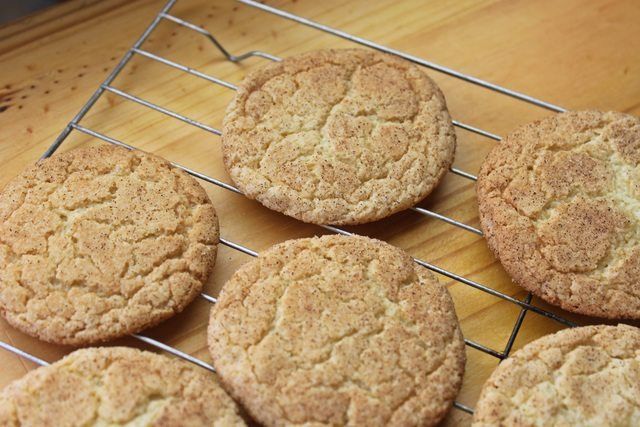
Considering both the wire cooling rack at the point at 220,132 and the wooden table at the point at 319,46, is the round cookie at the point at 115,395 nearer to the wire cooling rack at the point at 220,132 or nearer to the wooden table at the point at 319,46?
the wire cooling rack at the point at 220,132

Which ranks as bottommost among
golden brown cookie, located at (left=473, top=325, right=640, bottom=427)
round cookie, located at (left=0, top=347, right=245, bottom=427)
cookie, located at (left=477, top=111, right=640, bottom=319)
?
round cookie, located at (left=0, top=347, right=245, bottom=427)

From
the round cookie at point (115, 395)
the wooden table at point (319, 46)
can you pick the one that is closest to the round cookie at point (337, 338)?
the round cookie at point (115, 395)

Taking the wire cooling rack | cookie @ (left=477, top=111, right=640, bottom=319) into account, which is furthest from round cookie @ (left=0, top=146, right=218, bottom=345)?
cookie @ (left=477, top=111, right=640, bottom=319)

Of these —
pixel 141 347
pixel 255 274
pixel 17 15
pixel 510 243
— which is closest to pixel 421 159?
pixel 510 243

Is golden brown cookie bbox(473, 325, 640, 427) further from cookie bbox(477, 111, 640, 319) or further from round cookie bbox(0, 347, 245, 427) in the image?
round cookie bbox(0, 347, 245, 427)

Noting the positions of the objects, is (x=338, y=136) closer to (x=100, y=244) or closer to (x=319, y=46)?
(x=319, y=46)

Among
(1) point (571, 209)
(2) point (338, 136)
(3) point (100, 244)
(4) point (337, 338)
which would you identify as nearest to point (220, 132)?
(2) point (338, 136)
